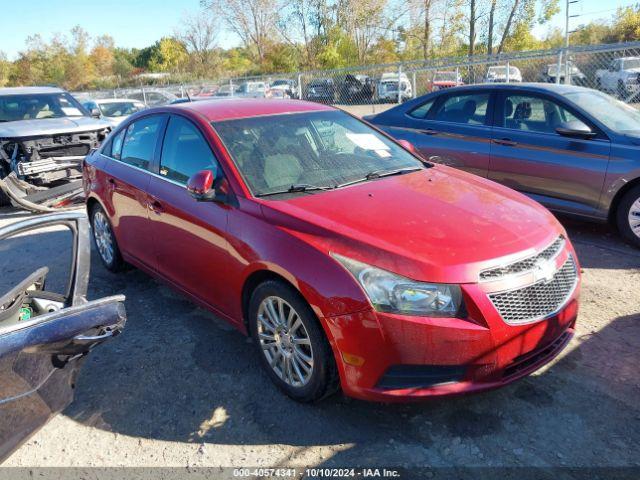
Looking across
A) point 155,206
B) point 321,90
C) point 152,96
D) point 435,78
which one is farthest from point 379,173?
point 152,96

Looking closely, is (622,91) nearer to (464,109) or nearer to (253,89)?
(464,109)

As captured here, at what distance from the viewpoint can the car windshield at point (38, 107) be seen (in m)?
9.02

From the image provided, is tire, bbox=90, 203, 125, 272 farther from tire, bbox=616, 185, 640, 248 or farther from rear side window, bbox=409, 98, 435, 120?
tire, bbox=616, 185, 640, 248

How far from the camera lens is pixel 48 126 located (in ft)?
27.8

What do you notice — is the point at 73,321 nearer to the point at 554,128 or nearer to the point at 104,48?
the point at 554,128

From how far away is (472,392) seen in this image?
8.34ft

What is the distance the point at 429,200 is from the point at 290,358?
1.27m

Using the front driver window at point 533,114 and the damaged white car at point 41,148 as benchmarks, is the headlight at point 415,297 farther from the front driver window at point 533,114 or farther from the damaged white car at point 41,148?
the damaged white car at point 41,148

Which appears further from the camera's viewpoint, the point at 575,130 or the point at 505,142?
the point at 505,142

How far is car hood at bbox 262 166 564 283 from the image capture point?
8.35ft

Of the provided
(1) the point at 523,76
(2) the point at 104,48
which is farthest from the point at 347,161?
(2) the point at 104,48

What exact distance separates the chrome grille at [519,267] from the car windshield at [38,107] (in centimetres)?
900

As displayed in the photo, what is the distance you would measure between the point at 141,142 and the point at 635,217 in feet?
15.3

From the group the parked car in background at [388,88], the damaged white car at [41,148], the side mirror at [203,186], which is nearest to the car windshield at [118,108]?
the damaged white car at [41,148]
